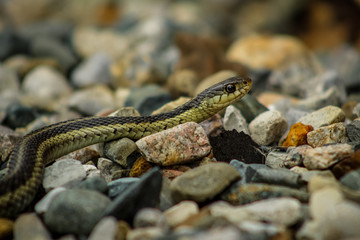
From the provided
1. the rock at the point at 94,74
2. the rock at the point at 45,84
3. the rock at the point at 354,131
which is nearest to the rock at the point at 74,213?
the rock at the point at 354,131

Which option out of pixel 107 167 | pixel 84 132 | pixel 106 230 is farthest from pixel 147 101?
pixel 106 230

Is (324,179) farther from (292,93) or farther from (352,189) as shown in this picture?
(292,93)

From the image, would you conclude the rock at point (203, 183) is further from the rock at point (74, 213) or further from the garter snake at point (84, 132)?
the garter snake at point (84, 132)

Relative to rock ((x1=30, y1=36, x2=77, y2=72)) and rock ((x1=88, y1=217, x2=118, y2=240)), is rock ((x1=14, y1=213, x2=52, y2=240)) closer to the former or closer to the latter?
rock ((x1=88, y1=217, x2=118, y2=240))

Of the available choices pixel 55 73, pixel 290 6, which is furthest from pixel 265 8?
pixel 55 73

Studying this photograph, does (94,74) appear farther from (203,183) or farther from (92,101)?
(203,183)

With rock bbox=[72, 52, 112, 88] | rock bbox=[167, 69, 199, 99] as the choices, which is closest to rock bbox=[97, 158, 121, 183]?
rock bbox=[167, 69, 199, 99]
